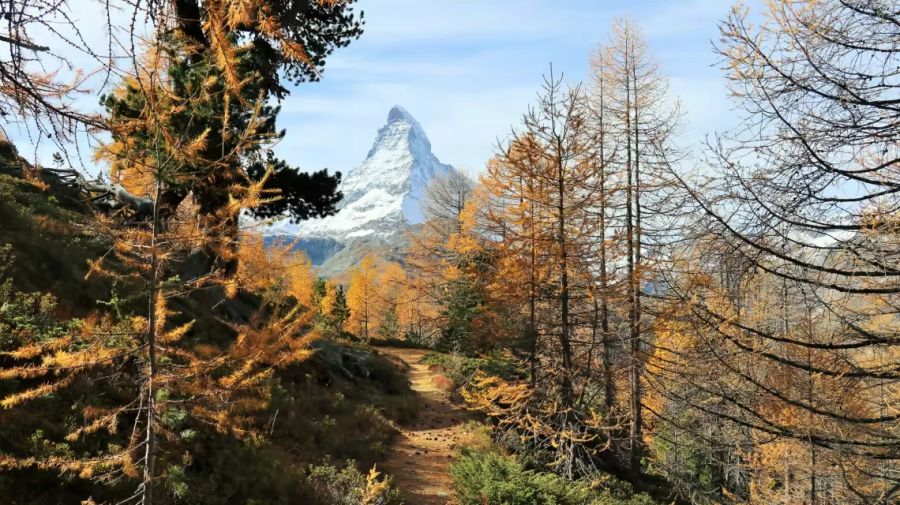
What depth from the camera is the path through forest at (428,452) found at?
334 inches

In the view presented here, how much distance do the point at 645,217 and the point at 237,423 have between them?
37.8 ft

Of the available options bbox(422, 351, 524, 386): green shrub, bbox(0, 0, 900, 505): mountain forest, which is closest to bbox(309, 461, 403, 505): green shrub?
bbox(0, 0, 900, 505): mountain forest

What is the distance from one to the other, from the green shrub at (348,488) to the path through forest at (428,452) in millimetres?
629

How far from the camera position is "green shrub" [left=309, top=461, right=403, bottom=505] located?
6.75 metres

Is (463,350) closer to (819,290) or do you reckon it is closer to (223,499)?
(223,499)

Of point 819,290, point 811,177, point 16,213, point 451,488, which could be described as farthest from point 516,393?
point 16,213

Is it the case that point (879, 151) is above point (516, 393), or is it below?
above

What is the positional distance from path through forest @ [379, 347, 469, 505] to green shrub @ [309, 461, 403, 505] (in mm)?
629

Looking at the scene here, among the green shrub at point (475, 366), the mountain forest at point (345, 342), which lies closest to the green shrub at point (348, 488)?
the mountain forest at point (345, 342)

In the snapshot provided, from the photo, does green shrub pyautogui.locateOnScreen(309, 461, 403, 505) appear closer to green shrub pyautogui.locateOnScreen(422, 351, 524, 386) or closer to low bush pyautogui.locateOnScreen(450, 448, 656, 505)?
low bush pyautogui.locateOnScreen(450, 448, 656, 505)

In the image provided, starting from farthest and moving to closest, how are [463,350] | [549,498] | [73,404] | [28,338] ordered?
[463,350] → [549,498] → [73,404] → [28,338]

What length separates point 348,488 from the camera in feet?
24.5

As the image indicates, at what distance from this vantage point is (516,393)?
9.38m

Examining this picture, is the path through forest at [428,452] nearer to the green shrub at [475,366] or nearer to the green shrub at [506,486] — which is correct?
the green shrub at [506,486]
